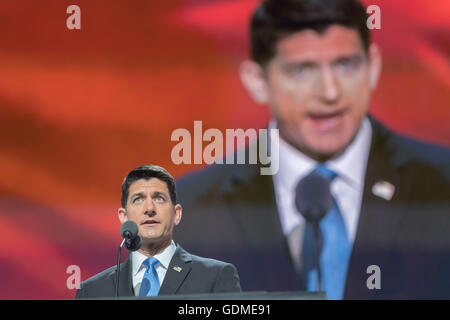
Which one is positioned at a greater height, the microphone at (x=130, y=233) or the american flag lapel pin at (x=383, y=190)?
the american flag lapel pin at (x=383, y=190)

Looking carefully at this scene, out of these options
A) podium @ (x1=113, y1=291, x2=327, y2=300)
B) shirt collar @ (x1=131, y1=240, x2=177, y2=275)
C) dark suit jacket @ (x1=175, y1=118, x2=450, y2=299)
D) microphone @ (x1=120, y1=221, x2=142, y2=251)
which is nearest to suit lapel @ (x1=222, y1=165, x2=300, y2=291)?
dark suit jacket @ (x1=175, y1=118, x2=450, y2=299)

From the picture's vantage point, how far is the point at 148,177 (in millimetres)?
4633

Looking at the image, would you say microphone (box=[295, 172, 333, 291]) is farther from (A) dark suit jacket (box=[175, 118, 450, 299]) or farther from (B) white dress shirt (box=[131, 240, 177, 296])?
(A) dark suit jacket (box=[175, 118, 450, 299])

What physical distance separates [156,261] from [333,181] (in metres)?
1.38

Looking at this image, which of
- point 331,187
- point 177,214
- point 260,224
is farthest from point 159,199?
point 331,187

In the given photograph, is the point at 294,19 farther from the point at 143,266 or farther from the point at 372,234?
the point at 143,266

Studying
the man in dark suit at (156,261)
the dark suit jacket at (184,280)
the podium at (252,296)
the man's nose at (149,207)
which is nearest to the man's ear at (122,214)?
the man in dark suit at (156,261)

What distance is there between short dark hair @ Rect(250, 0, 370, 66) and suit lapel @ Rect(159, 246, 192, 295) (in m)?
1.52

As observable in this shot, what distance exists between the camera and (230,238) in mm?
5160

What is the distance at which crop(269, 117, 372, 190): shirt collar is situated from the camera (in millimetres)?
5176

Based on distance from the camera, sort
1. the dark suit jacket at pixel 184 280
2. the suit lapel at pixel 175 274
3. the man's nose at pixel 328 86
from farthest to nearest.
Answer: the man's nose at pixel 328 86 < the suit lapel at pixel 175 274 < the dark suit jacket at pixel 184 280

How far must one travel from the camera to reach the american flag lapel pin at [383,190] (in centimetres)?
516

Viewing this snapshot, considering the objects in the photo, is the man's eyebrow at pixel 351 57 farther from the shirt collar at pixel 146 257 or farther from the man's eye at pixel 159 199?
the shirt collar at pixel 146 257

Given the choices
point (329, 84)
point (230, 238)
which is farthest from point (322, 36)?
point (230, 238)
